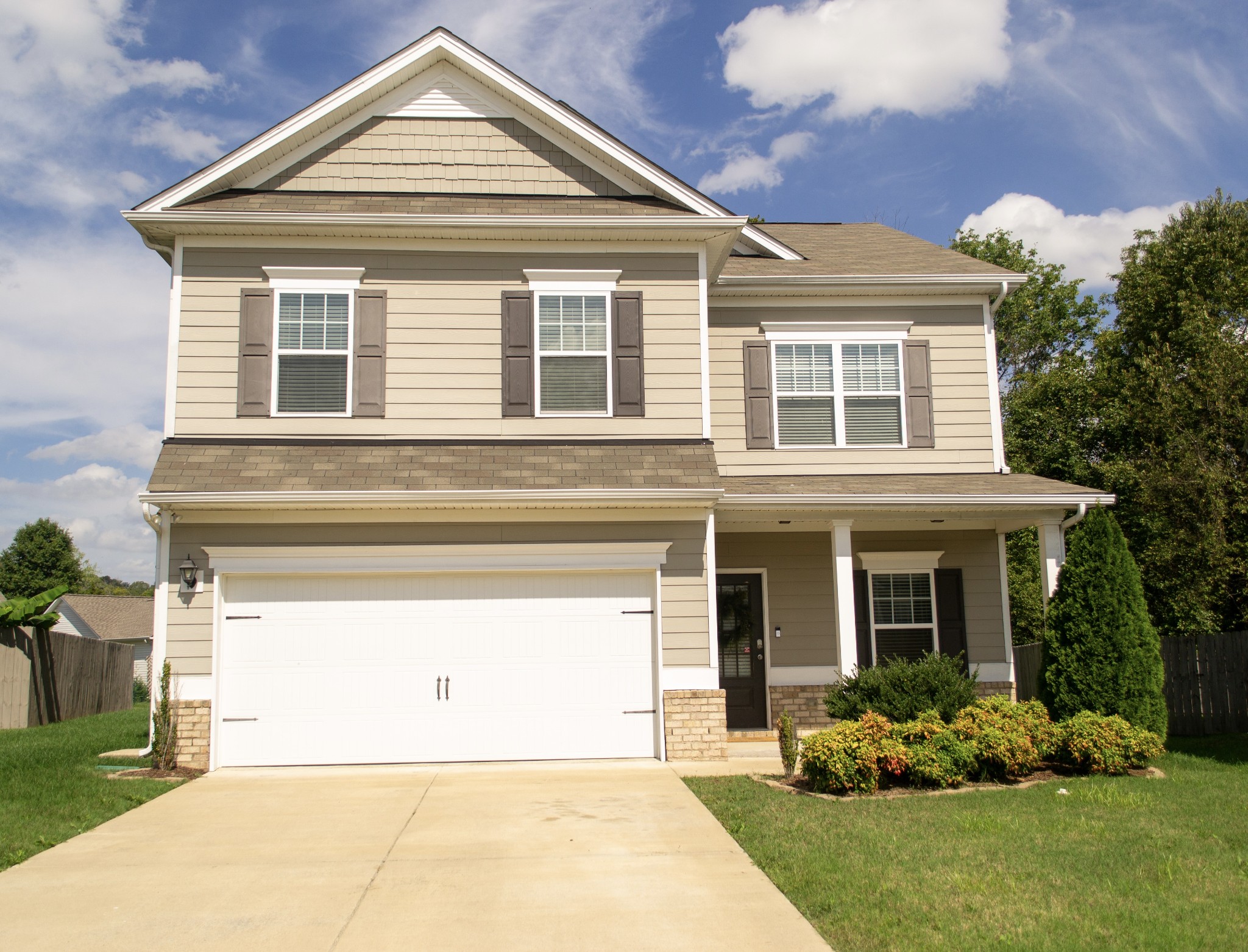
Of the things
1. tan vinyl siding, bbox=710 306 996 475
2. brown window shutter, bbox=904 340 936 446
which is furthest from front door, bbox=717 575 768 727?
brown window shutter, bbox=904 340 936 446

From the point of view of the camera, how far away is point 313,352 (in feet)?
37.9

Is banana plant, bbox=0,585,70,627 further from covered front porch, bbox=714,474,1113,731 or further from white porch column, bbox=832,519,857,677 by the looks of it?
white porch column, bbox=832,519,857,677

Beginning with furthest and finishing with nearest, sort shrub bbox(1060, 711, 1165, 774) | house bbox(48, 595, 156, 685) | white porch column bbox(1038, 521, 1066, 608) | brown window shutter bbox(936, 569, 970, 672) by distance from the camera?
house bbox(48, 595, 156, 685)
brown window shutter bbox(936, 569, 970, 672)
white porch column bbox(1038, 521, 1066, 608)
shrub bbox(1060, 711, 1165, 774)

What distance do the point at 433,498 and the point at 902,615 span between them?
665 centimetres

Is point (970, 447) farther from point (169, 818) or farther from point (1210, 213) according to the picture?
point (1210, 213)

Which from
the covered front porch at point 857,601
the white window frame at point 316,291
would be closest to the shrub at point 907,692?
the covered front porch at point 857,601

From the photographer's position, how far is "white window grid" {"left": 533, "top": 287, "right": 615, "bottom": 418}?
1170 centimetres

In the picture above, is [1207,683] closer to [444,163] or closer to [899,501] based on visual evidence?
[899,501]

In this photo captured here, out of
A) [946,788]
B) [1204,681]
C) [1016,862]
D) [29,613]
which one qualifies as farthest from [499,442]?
[29,613]

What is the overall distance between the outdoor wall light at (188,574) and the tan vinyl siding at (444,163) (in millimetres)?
4640

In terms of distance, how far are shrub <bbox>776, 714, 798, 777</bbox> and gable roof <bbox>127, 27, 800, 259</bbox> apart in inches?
228

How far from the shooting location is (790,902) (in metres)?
5.80

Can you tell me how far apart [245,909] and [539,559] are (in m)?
5.68

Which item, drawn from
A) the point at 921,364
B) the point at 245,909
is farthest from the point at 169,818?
the point at 921,364
